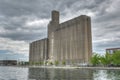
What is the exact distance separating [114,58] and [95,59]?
3147 centimetres

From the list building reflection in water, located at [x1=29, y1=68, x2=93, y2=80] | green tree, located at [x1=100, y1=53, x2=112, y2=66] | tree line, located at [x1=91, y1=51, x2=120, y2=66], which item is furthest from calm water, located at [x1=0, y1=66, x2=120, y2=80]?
green tree, located at [x1=100, y1=53, x2=112, y2=66]

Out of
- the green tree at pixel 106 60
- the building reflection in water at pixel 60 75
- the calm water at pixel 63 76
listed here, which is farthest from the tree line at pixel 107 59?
the building reflection in water at pixel 60 75

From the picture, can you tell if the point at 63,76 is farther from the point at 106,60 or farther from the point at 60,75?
the point at 106,60

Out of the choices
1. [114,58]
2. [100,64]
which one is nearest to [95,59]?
[100,64]

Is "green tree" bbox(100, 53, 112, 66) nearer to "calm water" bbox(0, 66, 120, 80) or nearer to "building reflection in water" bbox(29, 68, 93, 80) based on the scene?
"calm water" bbox(0, 66, 120, 80)

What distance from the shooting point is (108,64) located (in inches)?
6639

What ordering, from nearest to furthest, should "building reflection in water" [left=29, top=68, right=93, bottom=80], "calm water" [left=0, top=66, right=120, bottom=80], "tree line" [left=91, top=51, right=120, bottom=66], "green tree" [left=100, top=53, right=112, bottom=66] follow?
"building reflection in water" [left=29, top=68, right=93, bottom=80], "calm water" [left=0, top=66, right=120, bottom=80], "tree line" [left=91, top=51, right=120, bottom=66], "green tree" [left=100, top=53, right=112, bottom=66]

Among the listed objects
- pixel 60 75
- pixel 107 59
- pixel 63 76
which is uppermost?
pixel 107 59

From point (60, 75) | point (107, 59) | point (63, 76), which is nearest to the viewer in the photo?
point (63, 76)

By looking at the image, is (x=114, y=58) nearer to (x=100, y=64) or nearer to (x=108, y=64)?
(x=108, y=64)

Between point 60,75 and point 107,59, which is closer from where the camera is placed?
point 60,75

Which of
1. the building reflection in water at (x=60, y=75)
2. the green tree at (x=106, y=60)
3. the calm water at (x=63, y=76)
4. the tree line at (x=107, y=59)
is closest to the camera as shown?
the building reflection in water at (x=60, y=75)

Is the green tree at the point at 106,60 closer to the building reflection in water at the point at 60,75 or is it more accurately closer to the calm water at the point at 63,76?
the calm water at the point at 63,76

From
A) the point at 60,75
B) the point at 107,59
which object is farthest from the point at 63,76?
the point at 107,59
